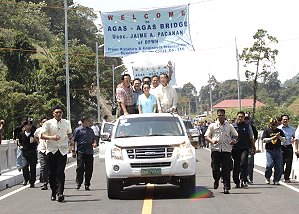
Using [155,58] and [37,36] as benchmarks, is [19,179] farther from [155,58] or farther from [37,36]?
[37,36]

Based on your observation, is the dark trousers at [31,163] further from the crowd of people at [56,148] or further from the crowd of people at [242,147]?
the crowd of people at [242,147]

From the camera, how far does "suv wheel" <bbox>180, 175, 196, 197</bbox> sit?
15.2 metres

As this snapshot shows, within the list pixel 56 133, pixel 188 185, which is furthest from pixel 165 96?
pixel 56 133

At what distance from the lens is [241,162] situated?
17609 mm

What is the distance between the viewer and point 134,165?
14.8 m

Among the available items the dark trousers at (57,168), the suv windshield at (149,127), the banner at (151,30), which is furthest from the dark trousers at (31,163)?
the banner at (151,30)

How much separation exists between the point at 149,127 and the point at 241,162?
3.10 meters

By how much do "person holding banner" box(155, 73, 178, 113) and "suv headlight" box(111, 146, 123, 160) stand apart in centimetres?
321

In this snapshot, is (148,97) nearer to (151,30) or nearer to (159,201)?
(159,201)

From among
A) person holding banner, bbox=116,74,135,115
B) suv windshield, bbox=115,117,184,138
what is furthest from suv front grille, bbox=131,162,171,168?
person holding banner, bbox=116,74,135,115

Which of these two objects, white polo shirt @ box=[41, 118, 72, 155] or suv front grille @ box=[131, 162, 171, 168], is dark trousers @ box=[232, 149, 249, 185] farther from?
white polo shirt @ box=[41, 118, 72, 155]

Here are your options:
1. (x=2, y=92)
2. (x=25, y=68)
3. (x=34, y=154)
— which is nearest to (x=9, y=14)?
(x=25, y=68)

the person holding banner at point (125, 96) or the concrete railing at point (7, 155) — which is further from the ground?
the person holding banner at point (125, 96)

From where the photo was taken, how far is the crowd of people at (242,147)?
16234 mm
